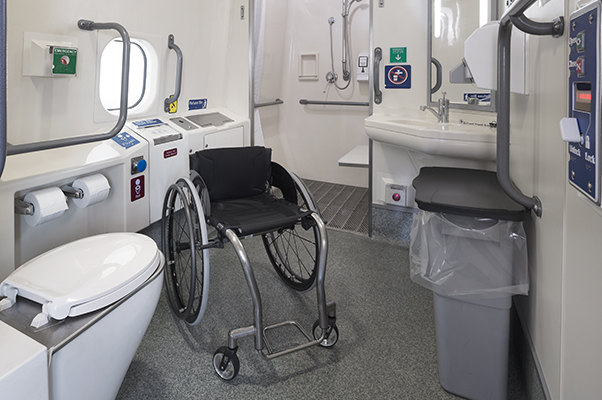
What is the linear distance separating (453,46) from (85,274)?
2.25 m

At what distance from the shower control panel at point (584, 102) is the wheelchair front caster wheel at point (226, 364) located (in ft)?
4.01

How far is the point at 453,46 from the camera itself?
249cm

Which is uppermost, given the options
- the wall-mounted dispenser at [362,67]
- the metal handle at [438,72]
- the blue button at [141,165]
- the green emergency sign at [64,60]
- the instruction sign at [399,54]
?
the wall-mounted dispenser at [362,67]

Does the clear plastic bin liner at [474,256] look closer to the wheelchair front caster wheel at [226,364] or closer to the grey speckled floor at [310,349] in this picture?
the grey speckled floor at [310,349]

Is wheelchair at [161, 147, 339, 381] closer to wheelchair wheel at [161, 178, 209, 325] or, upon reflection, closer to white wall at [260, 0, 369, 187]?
wheelchair wheel at [161, 178, 209, 325]

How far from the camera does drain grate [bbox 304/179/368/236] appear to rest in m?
3.24

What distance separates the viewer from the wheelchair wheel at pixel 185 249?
1659mm

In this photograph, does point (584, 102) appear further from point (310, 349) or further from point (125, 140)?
point (125, 140)

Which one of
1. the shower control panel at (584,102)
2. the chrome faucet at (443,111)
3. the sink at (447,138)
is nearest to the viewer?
the shower control panel at (584,102)

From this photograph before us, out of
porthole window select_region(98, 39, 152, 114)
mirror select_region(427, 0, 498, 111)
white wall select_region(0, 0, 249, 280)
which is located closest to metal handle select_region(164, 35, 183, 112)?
white wall select_region(0, 0, 249, 280)

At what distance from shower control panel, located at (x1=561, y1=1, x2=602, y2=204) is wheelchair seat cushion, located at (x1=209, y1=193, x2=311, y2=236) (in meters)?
1.06

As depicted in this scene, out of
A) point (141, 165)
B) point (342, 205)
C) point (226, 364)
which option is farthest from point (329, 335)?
point (342, 205)

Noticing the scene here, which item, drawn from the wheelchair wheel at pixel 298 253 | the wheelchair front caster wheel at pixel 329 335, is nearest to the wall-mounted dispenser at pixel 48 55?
the wheelchair wheel at pixel 298 253

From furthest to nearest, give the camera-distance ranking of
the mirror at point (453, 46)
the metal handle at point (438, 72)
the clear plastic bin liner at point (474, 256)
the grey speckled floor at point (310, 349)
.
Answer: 1. the metal handle at point (438, 72)
2. the mirror at point (453, 46)
3. the grey speckled floor at point (310, 349)
4. the clear plastic bin liner at point (474, 256)
